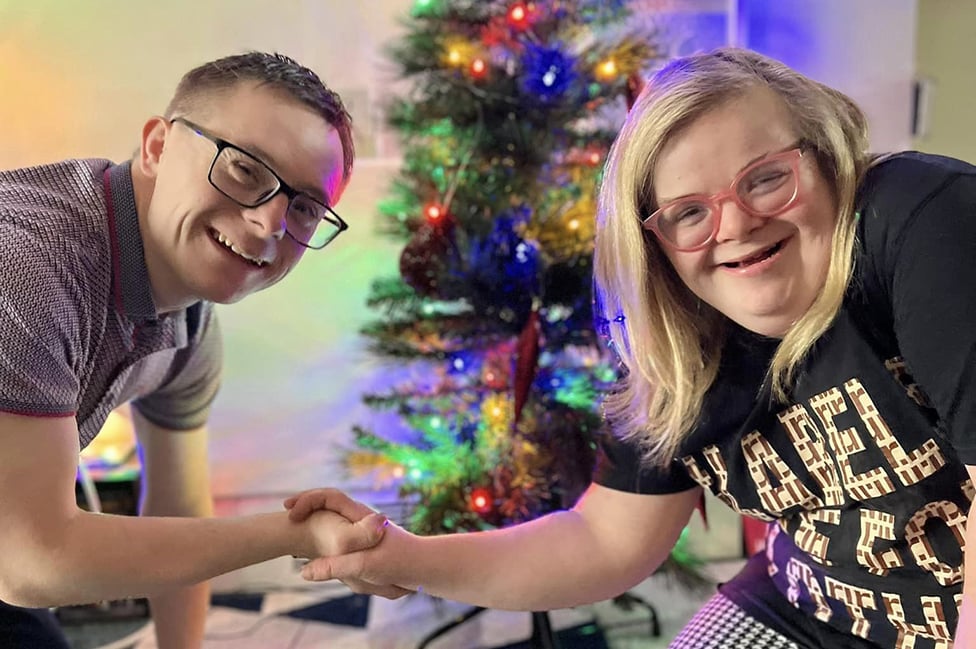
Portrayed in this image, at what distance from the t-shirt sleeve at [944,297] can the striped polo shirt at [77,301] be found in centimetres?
85

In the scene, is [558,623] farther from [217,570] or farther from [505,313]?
[217,570]

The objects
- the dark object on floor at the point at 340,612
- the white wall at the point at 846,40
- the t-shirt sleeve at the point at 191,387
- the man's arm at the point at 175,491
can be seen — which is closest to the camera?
the t-shirt sleeve at the point at 191,387

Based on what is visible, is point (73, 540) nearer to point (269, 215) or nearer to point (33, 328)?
point (33, 328)

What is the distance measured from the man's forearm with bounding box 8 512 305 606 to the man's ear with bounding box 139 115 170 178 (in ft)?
1.42

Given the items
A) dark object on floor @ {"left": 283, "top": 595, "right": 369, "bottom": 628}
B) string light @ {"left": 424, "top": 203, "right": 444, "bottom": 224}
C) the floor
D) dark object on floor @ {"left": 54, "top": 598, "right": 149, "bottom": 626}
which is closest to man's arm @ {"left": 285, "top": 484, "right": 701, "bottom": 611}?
string light @ {"left": 424, "top": 203, "right": 444, "bottom": 224}

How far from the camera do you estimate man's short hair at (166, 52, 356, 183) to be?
94 cm

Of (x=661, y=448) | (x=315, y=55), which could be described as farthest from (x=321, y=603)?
(x=315, y=55)

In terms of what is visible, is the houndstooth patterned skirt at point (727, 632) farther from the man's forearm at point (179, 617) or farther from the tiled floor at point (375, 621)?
the man's forearm at point (179, 617)

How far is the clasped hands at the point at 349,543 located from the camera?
38.0 inches

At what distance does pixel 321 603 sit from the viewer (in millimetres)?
1878

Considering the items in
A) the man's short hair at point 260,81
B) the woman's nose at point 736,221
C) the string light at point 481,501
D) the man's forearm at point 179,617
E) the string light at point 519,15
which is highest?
the string light at point 519,15

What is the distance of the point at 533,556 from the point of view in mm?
1002

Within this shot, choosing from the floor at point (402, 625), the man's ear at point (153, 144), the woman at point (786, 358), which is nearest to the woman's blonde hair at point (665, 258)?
the woman at point (786, 358)

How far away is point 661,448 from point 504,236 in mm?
618
